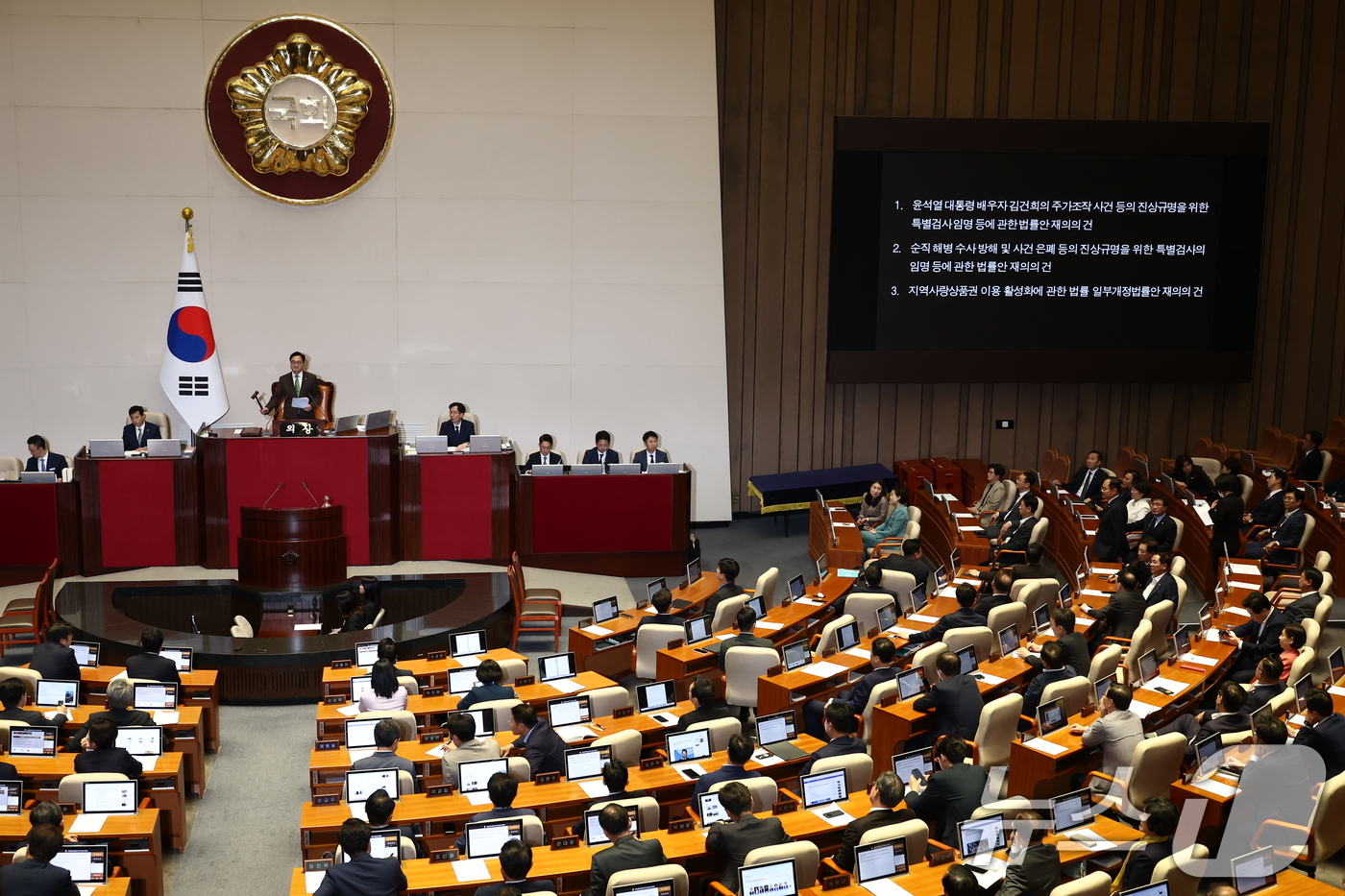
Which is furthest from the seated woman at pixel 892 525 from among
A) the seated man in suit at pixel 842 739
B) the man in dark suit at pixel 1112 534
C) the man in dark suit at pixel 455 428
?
the seated man in suit at pixel 842 739

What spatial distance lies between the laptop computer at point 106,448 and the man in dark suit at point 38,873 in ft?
23.9

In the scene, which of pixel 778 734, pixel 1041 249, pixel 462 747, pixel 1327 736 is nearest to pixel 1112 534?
pixel 1327 736

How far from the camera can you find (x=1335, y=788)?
243 inches

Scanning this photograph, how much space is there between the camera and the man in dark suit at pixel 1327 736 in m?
6.62

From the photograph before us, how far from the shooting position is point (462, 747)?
679cm

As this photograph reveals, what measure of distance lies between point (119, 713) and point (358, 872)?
2666 millimetres

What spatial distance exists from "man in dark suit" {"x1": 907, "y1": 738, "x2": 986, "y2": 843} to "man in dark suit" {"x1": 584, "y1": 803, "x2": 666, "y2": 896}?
154 centimetres

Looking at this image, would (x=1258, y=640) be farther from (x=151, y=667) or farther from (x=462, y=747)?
(x=151, y=667)

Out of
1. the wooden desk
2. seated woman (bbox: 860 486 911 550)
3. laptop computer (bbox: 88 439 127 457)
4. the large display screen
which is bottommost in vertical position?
the wooden desk

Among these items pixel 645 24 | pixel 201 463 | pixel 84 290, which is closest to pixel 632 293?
pixel 645 24

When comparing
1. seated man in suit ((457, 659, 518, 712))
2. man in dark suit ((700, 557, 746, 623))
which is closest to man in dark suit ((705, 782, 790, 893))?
seated man in suit ((457, 659, 518, 712))

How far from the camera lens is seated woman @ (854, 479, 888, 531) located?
12.9m

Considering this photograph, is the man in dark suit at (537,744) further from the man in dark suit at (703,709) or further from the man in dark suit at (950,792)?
the man in dark suit at (950,792)

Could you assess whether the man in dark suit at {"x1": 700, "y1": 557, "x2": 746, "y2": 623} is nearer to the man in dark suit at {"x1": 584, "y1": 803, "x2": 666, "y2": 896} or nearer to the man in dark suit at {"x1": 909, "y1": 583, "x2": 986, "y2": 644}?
the man in dark suit at {"x1": 909, "y1": 583, "x2": 986, "y2": 644}
